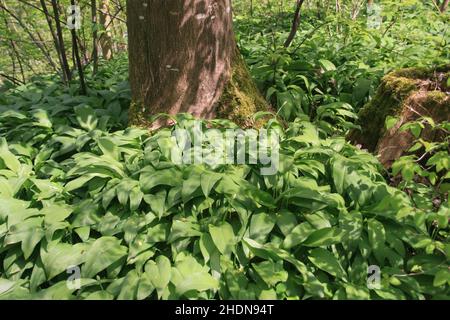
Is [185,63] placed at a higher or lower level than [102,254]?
higher

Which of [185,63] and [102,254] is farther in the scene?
[185,63]

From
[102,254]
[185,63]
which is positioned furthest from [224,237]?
[185,63]

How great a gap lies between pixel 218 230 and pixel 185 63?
1.63 m

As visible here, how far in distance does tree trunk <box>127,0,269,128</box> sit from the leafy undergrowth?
0.56 metres

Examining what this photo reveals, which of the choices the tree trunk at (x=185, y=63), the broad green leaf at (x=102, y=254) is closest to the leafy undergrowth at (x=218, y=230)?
the broad green leaf at (x=102, y=254)

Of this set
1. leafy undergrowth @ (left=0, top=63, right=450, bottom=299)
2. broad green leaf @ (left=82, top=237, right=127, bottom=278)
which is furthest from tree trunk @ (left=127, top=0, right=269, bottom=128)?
broad green leaf @ (left=82, top=237, right=127, bottom=278)

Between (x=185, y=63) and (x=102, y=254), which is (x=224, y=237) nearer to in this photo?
(x=102, y=254)

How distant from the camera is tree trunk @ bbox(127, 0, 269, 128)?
11.0ft

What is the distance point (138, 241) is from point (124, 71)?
11.7ft

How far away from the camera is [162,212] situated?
2525 mm

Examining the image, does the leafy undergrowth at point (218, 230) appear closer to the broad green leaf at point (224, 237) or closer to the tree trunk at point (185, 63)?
the broad green leaf at point (224, 237)

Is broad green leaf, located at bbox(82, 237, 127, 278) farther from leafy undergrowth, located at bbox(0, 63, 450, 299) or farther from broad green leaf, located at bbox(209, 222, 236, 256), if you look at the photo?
broad green leaf, located at bbox(209, 222, 236, 256)

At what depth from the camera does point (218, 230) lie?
2418mm

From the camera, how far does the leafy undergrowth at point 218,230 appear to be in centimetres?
222
